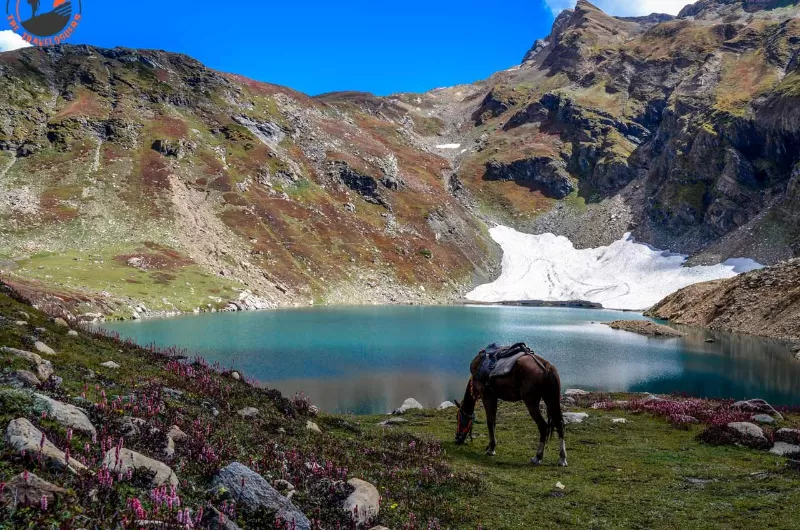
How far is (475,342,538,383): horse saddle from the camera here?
16.2 metres

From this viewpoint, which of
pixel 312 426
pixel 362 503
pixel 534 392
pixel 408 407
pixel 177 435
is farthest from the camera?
pixel 408 407

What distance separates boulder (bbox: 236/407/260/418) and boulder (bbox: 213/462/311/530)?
6.54 m

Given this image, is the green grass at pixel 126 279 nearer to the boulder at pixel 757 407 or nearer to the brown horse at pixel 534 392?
the brown horse at pixel 534 392

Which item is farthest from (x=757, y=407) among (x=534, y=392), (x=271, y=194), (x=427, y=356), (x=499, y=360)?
(x=271, y=194)

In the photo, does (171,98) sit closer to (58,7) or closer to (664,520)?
(58,7)

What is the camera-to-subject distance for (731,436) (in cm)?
1861

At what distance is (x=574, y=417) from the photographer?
2272 centimetres

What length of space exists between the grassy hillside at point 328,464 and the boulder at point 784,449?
57 cm

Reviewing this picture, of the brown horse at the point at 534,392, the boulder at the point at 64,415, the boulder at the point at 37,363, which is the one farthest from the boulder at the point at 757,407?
the boulder at the point at 37,363

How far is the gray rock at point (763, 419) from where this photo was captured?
72.7 feet

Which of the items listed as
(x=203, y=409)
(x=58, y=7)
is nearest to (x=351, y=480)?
(x=203, y=409)

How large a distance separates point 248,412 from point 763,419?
23.1 m

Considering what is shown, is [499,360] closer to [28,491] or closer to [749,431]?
[749,431]

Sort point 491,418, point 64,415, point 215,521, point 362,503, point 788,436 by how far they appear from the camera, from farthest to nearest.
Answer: point 788,436, point 491,418, point 362,503, point 64,415, point 215,521
